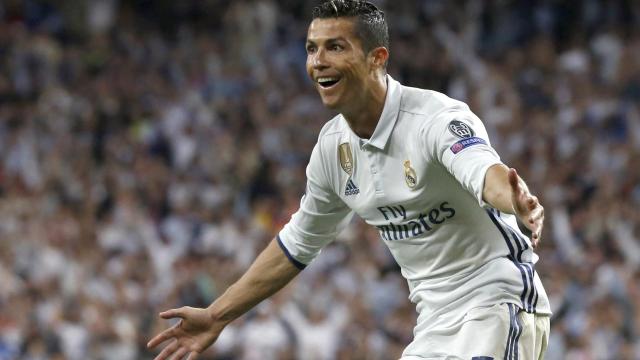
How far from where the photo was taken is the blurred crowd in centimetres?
1091

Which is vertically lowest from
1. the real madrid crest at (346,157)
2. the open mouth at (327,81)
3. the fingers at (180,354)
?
the fingers at (180,354)

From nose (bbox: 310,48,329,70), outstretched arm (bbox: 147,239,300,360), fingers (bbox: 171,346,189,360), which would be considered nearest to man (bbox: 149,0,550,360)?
nose (bbox: 310,48,329,70)

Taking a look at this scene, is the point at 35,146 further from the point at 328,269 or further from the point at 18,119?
the point at 328,269

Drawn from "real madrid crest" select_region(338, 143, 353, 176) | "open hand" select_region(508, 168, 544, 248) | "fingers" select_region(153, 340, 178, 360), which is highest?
"real madrid crest" select_region(338, 143, 353, 176)

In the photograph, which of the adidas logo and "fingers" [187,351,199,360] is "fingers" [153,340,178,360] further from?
the adidas logo

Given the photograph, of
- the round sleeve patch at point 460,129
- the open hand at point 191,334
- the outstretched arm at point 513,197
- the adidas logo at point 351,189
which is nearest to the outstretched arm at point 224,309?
the open hand at point 191,334

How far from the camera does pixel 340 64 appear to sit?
4.82 meters

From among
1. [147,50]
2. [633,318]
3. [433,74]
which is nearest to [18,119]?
[147,50]

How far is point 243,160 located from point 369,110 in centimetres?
865

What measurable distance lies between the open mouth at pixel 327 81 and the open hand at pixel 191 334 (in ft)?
3.74

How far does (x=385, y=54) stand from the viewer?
4.97 meters

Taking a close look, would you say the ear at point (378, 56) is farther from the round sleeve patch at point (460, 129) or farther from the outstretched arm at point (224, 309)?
the outstretched arm at point (224, 309)

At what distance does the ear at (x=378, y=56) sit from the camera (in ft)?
16.1

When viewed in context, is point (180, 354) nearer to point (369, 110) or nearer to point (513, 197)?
point (369, 110)
